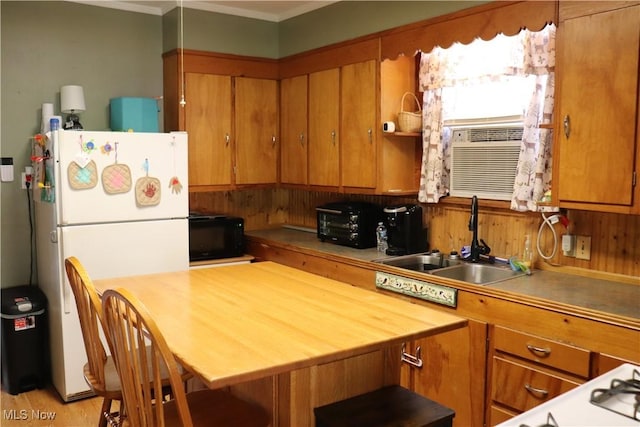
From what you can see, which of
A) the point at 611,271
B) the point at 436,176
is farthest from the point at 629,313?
the point at 436,176

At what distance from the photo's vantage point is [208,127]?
4.14 m

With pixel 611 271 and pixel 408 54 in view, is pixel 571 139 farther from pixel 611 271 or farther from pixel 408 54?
pixel 408 54

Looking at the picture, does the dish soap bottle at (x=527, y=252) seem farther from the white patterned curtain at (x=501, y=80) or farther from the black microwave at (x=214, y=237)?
the black microwave at (x=214, y=237)

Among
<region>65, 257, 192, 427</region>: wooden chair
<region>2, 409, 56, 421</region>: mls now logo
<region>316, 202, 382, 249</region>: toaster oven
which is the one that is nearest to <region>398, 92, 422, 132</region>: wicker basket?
<region>316, 202, 382, 249</region>: toaster oven

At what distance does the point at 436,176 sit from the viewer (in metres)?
3.52

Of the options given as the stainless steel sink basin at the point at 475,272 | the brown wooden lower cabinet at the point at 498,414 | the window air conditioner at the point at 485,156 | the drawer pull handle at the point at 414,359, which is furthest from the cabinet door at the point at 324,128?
the brown wooden lower cabinet at the point at 498,414

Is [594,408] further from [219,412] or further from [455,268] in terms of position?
[455,268]

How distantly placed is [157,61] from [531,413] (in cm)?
379

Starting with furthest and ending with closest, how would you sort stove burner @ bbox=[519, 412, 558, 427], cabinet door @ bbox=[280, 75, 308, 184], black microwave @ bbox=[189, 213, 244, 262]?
cabinet door @ bbox=[280, 75, 308, 184], black microwave @ bbox=[189, 213, 244, 262], stove burner @ bbox=[519, 412, 558, 427]

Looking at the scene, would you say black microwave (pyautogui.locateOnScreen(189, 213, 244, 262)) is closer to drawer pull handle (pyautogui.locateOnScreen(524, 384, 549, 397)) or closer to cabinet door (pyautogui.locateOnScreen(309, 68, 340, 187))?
cabinet door (pyautogui.locateOnScreen(309, 68, 340, 187))

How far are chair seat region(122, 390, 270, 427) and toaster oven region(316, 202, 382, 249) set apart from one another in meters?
1.86

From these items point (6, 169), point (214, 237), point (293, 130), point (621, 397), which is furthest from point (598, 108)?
point (6, 169)

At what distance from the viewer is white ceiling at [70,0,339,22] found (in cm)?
401

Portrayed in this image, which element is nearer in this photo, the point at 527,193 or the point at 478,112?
the point at 527,193
